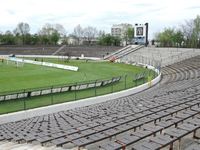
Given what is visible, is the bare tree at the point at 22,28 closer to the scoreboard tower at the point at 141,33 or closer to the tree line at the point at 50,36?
the tree line at the point at 50,36

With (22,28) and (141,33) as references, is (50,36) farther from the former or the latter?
(141,33)

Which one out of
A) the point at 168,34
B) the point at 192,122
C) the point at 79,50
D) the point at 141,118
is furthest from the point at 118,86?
the point at 168,34

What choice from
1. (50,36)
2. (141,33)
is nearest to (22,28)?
(50,36)

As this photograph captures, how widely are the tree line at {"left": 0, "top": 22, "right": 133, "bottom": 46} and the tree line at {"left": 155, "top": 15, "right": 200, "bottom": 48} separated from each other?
1724 centimetres

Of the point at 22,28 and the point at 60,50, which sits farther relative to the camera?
the point at 22,28

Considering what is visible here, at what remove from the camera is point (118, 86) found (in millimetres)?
33438

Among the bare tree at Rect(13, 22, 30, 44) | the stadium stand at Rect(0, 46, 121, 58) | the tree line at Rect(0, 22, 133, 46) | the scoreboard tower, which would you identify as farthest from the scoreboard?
the bare tree at Rect(13, 22, 30, 44)

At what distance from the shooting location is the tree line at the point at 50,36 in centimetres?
11894

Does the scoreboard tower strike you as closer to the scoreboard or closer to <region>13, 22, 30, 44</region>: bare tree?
the scoreboard

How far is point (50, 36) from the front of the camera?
128500 mm

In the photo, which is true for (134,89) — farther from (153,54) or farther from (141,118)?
(153,54)

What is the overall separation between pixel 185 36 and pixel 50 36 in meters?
56.3

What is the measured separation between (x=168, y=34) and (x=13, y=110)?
10676 cm

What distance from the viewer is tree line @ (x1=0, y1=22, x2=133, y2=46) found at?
119m
